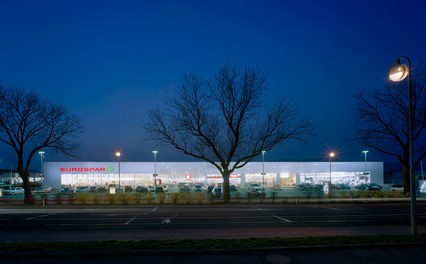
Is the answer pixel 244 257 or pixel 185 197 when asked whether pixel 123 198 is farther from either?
pixel 244 257

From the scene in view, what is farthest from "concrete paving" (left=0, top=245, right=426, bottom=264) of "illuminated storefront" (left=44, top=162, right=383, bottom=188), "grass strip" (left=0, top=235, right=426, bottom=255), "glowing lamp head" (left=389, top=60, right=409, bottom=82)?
"illuminated storefront" (left=44, top=162, right=383, bottom=188)

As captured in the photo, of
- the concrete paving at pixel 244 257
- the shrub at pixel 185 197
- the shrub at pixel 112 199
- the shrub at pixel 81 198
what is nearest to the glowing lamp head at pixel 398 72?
the concrete paving at pixel 244 257

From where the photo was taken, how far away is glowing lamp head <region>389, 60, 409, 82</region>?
434 inches

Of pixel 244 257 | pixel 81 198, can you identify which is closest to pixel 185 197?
pixel 81 198

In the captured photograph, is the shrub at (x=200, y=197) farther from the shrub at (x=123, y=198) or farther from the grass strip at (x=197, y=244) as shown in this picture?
the grass strip at (x=197, y=244)

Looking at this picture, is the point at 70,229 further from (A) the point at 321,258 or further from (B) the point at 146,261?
(A) the point at 321,258

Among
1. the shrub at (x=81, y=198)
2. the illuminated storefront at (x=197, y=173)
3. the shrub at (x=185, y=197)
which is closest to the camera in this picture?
the shrub at (x=81, y=198)

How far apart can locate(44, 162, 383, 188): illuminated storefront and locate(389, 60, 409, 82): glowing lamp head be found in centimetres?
5168

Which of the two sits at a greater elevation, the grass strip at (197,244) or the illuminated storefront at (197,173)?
the grass strip at (197,244)

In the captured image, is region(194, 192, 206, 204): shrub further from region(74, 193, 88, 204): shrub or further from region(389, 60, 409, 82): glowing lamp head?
region(389, 60, 409, 82): glowing lamp head

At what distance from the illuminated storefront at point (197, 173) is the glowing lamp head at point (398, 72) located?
5168cm

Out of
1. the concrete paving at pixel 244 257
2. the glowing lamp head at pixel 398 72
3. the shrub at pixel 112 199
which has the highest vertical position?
the glowing lamp head at pixel 398 72

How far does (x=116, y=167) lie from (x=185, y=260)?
54.3 metres

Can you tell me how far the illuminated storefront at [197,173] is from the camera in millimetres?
59344
